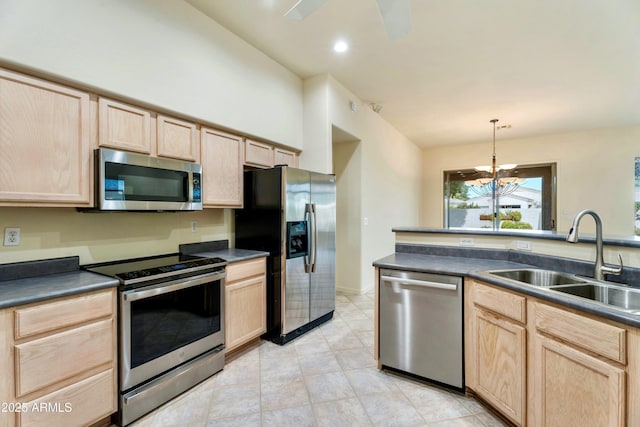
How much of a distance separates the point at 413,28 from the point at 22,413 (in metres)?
3.69

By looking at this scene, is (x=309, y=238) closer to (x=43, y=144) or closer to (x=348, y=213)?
(x=348, y=213)

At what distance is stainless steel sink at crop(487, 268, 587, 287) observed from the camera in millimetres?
1864

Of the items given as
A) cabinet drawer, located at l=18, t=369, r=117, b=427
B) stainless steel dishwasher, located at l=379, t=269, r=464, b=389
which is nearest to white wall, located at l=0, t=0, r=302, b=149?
cabinet drawer, located at l=18, t=369, r=117, b=427

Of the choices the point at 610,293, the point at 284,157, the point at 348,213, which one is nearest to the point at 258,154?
the point at 284,157

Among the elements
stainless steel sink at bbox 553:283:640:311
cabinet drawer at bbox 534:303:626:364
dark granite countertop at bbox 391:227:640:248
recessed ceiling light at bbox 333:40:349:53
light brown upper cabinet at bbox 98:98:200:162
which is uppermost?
recessed ceiling light at bbox 333:40:349:53

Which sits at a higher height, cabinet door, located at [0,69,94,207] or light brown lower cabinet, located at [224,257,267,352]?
cabinet door, located at [0,69,94,207]

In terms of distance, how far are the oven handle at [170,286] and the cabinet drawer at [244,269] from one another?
100mm

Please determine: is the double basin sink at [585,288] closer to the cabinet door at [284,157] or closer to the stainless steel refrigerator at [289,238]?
the stainless steel refrigerator at [289,238]

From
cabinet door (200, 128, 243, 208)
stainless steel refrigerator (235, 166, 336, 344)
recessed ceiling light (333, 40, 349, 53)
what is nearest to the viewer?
cabinet door (200, 128, 243, 208)

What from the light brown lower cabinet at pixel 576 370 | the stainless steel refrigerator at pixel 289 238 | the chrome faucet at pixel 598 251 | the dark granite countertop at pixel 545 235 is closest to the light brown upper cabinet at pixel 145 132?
the stainless steel refrigerator at pixel 289 238

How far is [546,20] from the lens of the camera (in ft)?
8.22

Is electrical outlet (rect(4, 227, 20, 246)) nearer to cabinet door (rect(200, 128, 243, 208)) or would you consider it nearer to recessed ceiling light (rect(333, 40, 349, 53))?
cabinet door (rect(200, 128, 243, 208))

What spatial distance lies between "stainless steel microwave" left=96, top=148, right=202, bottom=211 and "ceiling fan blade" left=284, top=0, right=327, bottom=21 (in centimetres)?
135

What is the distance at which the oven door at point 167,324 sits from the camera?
1.76m
